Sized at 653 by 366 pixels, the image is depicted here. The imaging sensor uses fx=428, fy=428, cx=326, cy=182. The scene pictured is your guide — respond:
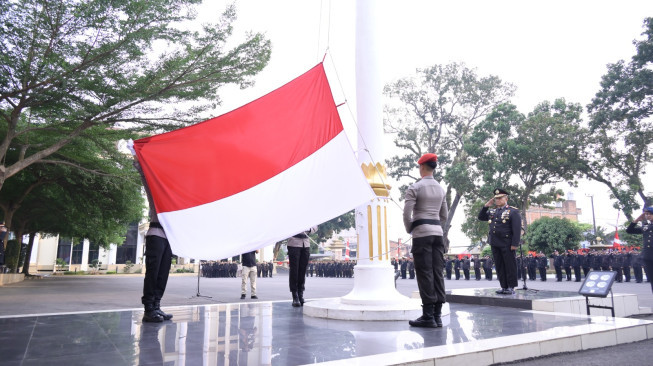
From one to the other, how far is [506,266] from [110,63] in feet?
31.0

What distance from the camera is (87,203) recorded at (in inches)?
706

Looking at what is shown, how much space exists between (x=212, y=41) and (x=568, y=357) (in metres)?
10.0

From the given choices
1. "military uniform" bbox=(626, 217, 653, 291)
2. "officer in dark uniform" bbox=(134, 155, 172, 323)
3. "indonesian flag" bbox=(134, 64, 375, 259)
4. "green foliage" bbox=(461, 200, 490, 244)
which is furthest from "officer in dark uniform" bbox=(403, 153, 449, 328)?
"green foliage" bbox=(461, 200, 490, 244)

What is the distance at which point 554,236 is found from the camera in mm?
27297

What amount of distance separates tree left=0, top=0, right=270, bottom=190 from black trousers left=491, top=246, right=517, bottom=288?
7334 millimetres

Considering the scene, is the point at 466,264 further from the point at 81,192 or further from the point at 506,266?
the point at 81,192

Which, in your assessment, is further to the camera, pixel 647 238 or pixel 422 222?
pixel 647 238

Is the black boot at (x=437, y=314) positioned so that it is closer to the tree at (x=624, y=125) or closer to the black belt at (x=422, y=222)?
the black belt at (x=422, y=222)

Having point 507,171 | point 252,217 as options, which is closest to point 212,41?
point 252,217

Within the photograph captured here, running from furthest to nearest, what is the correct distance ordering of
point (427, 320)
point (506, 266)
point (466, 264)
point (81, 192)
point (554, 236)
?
point (554, 236)
point (466, 264)
point (81, 192)
point (506, 266)
point (427, 320)

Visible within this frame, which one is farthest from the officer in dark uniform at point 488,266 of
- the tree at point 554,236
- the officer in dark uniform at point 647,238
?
the officer in dark uniform at point 647,238

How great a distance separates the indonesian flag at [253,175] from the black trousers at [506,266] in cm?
446

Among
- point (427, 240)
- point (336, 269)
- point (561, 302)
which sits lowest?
point (336, 269)

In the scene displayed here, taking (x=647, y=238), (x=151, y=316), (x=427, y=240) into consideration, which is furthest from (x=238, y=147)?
(x=647, y=238)
